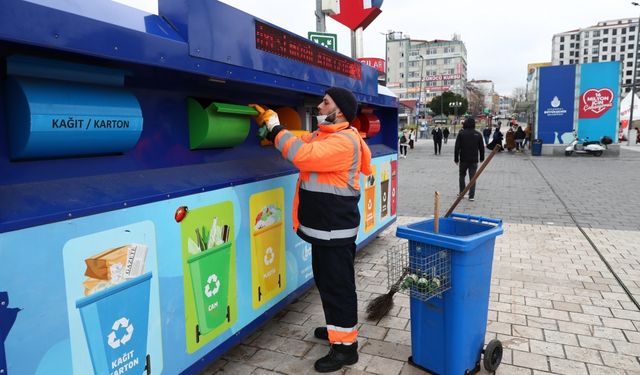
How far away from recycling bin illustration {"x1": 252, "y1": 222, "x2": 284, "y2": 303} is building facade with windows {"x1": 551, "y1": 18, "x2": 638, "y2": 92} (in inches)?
5279

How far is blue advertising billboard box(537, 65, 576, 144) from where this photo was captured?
1945cm

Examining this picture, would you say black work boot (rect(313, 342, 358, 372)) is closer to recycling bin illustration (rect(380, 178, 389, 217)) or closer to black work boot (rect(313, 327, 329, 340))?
black work boot (rect(313, 327, 329, 340))

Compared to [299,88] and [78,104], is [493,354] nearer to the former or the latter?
[299,88]

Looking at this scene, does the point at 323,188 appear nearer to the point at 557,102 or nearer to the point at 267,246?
the point at 267,246

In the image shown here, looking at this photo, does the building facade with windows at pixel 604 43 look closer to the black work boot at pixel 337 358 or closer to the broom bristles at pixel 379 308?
the broom bristles at pixel 379 308

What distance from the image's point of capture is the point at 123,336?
210 centimetres

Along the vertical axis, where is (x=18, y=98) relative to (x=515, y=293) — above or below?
above

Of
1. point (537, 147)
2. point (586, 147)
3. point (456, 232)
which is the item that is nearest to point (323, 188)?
point (456, 232)

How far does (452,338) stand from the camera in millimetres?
2668

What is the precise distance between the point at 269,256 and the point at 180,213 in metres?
1.05

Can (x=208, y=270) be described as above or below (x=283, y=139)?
below

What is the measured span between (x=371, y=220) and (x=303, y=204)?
8.22ft

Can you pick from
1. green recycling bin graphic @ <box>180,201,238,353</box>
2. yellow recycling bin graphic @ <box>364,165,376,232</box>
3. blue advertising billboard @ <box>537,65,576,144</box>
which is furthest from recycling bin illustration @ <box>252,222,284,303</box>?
blue advertising billboard @ <box>537,65,576,144</box>

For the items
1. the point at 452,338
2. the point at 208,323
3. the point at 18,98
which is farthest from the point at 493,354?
the point at 18,98
